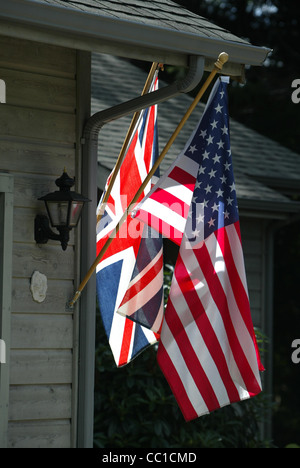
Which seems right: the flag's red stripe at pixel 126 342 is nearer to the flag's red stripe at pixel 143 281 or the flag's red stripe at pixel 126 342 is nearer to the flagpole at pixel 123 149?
the flag's red stripe at pixel 143 281

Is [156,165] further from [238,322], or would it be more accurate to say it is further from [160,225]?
[238,322]

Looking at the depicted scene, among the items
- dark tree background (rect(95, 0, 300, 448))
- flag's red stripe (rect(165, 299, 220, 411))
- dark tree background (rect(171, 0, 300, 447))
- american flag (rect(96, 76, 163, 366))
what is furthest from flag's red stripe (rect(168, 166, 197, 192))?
dark tree background (rect(171, 0, 300, 447))

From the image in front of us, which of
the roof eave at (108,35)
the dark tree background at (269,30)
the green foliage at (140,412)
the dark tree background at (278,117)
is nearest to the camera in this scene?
the roof eave at (108,35)

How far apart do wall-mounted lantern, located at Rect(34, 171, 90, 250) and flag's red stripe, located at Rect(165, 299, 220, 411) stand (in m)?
0.78

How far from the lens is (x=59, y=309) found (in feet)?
17.2

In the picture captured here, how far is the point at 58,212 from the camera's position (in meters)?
5.04

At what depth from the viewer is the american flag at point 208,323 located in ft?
16.3

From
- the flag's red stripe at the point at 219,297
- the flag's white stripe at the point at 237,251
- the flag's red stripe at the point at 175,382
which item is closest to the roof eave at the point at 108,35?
the flag's white stripe at the point at 237,251

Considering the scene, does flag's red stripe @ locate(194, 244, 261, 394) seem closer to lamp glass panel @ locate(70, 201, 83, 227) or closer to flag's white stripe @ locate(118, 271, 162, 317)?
flag's white stripe @ locate(118, 271, 162, 317)

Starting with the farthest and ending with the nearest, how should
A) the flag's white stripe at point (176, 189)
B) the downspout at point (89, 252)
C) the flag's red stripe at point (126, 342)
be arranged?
the flag's red stripe at point (126, 342)
the downspout at point (89, 252)
the flag's white stripe at point (176, 189)

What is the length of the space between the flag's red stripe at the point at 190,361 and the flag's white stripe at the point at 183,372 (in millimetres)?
17

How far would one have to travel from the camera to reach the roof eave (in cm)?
433

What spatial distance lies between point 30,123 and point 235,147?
7.10 m

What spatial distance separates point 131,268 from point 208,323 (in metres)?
0.85
